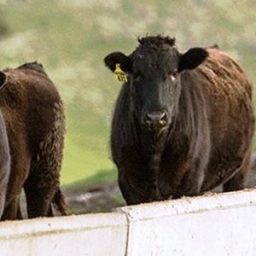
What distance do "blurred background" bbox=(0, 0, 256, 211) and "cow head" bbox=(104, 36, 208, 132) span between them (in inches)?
370

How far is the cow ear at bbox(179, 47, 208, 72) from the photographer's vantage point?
10281 millimetres

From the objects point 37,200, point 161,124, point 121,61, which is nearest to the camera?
point 161,124

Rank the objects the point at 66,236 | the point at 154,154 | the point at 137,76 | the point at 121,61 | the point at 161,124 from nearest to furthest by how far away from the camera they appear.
Result: the point at 66,236 → the point at 161,124 → the point at 137,76 → the point at 154,154 → the point at 121,61

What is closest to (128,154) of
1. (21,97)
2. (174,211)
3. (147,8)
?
(21,97)

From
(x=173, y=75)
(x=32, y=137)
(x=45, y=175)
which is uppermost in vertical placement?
(x=173, y=75)

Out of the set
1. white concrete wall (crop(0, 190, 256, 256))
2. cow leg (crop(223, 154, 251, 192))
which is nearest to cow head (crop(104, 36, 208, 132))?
white concrete wall (crop(0, 190, 256, 256))

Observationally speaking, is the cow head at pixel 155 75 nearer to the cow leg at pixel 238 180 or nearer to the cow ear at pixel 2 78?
the cow ear at pixel 2 78

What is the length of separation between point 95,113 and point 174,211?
12082 millimetres

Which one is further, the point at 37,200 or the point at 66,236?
the point at 37,200

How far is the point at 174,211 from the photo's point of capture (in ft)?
26.4

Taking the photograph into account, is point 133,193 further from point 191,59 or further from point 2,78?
point 2,78

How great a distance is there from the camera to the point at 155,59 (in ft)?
32.7

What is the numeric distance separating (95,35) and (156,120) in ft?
40.1

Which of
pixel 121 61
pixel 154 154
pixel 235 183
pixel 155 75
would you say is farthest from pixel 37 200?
pixel 235 183
